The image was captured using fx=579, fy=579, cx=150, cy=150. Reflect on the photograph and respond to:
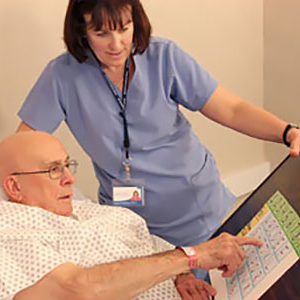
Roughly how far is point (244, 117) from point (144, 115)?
340 millimetres

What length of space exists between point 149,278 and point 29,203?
1.55 feet

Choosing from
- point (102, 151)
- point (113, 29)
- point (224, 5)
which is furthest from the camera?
point (224, 5)

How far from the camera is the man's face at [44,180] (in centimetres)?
163

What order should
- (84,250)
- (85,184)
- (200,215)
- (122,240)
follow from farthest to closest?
1. (85,184)
2. (200,215)
3. (122,240)
4. (84,250)

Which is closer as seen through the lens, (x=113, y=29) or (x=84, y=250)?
(x=84, y=250)

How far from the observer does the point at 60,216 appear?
1.59 m

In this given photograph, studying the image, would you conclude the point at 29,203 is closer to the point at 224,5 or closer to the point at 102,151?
the point at 102,151

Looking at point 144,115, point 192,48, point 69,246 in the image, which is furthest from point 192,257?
point 192,48

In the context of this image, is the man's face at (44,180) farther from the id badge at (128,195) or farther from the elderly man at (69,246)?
the id badge at (128,195)

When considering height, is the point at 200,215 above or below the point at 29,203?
below

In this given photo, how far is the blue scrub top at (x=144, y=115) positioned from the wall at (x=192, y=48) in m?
0.43

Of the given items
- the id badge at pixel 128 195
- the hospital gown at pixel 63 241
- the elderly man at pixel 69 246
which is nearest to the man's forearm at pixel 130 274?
the elderly man at pixel 69 246

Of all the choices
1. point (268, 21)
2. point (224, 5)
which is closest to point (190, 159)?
point (224, 5)

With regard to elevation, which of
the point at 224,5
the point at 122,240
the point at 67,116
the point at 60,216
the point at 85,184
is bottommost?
the point at 85,184
